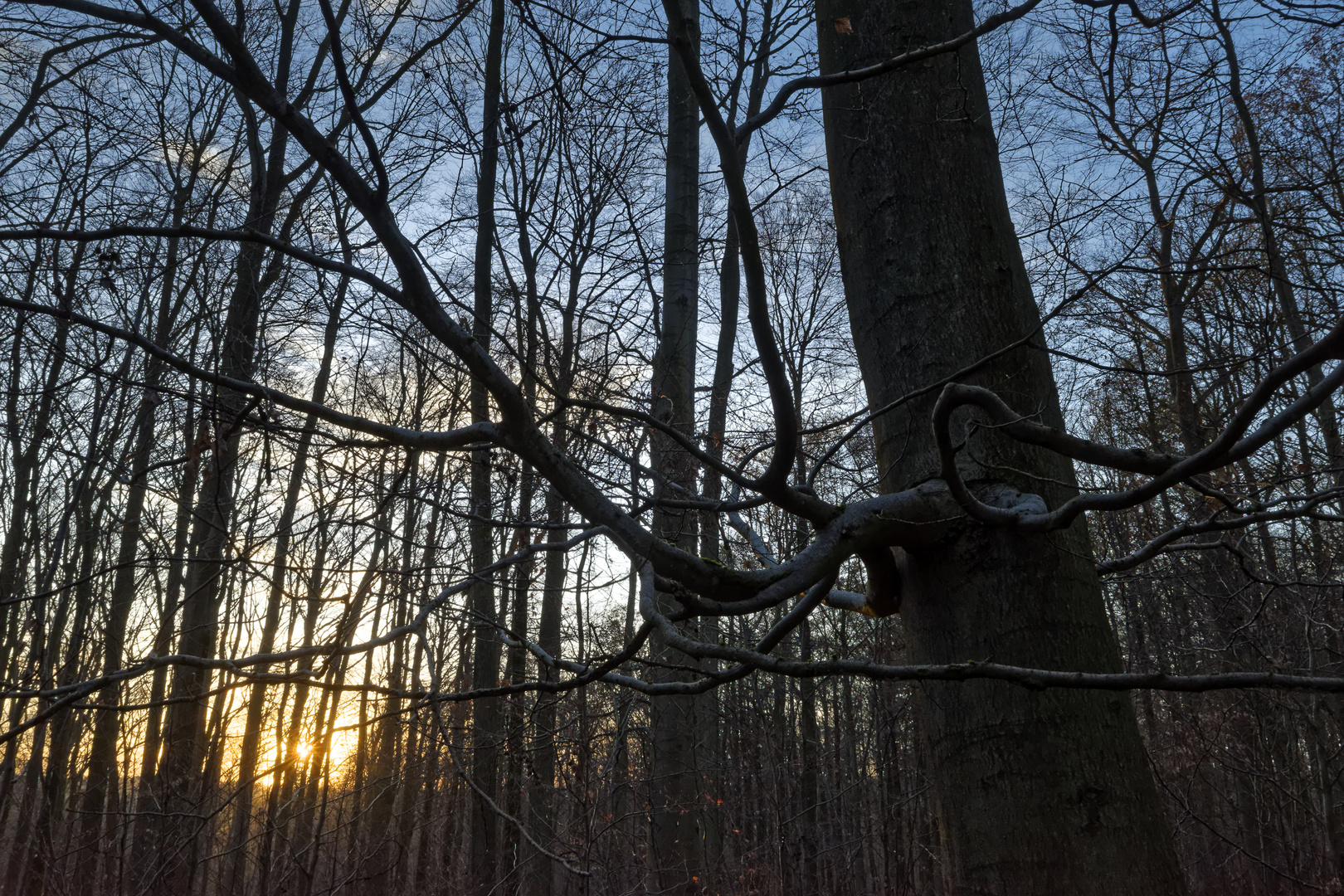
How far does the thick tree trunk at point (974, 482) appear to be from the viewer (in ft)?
6.23

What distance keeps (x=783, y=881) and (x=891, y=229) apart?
6.59m

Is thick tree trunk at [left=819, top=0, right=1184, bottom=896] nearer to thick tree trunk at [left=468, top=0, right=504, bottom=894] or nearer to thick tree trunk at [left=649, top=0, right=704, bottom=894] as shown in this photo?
thick tree trunk at [left=649, top=0, right=704, bottom=894]

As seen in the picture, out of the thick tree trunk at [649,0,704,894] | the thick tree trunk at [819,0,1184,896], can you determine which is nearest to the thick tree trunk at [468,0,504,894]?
the thick tree trunk at [649,0,704,894]

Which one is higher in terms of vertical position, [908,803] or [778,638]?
[778,638]

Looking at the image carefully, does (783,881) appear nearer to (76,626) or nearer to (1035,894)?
(1035,894)

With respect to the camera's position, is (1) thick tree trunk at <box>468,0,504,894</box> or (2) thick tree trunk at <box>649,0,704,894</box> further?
(2) thick tree trunk at <box>649,0,704,894</box>

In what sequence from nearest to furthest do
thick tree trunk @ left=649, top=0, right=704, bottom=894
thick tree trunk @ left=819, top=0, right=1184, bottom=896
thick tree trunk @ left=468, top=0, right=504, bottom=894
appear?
thick tree trunk @ left=819, top=0, right=1184, bottom=896 < thick tree trunk @ left=468, top=0, right=504, bottom=894 < thick tree trunk @ left=649, top=0, right=704, bottom=894

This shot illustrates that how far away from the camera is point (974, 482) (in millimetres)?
2283

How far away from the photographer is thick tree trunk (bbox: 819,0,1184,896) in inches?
74.8

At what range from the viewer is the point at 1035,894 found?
72.9 inches

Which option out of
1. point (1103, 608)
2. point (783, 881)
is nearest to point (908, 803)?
point (783, 881)

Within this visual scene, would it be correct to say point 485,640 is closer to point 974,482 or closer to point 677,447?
point 677,447

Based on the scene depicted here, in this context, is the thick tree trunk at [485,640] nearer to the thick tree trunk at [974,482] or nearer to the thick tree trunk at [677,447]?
the thick tree trunk at [677,447]

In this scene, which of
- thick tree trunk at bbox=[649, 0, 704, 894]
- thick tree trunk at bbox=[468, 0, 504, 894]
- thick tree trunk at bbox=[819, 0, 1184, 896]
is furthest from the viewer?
thick tree trunk at bbox=[649, 0, 704, 894]
